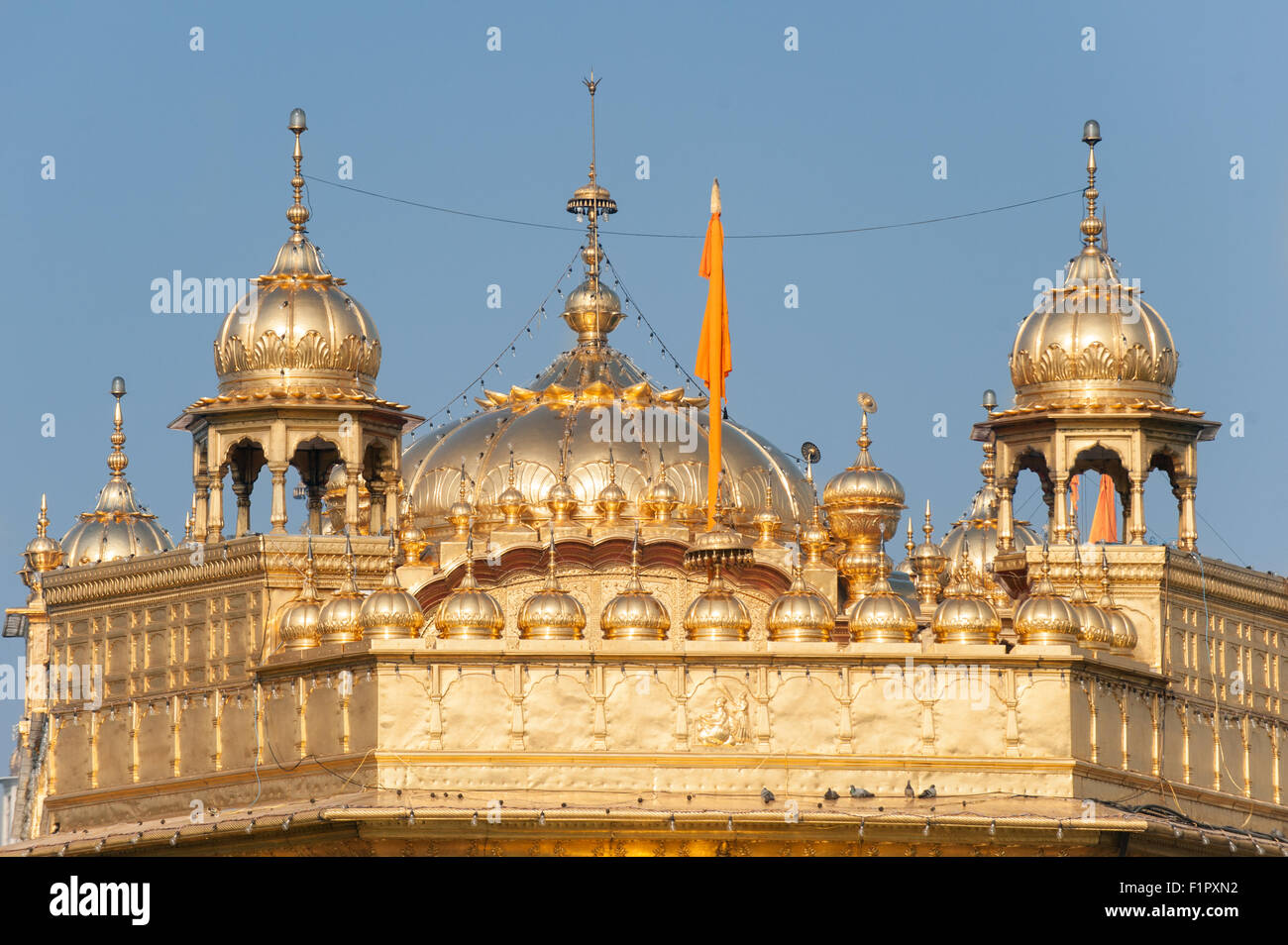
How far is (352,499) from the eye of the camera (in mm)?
86250

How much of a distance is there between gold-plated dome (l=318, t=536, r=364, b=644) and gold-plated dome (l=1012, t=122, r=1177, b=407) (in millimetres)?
16241

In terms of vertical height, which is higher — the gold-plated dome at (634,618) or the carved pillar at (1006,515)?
the carved pillar at (1006,515)

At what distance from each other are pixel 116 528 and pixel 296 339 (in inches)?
656

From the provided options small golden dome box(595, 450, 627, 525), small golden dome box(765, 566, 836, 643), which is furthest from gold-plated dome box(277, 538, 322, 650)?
small golden dome box(765, 566, 836, 643)

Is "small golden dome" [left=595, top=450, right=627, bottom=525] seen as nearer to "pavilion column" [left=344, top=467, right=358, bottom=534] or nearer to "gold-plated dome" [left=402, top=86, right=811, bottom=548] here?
"gold-plated dome" [left=402, top=86, right=811, bottom=548]

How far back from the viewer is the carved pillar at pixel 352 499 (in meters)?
85.8

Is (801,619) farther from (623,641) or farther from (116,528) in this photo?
(116,528)

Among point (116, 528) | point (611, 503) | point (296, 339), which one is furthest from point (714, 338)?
point (116, 528)

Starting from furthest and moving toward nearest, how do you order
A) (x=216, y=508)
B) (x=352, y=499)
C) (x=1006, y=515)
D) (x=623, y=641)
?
(x=1006, y=515) → (x=216, y=508) → (x=352, y=499) → (x=623, y=641)

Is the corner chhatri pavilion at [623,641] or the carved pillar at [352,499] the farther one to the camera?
the carved pillar at [352,499]

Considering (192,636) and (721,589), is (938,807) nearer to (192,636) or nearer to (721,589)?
(721,589)

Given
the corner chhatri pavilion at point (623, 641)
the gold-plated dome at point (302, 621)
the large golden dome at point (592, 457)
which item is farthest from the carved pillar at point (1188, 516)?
the gold-plated dome at point (302, 621)

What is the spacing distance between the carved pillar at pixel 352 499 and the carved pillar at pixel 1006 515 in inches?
570

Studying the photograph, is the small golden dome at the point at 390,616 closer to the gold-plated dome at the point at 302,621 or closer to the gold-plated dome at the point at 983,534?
the gold-plated dome at the point at 302,621
